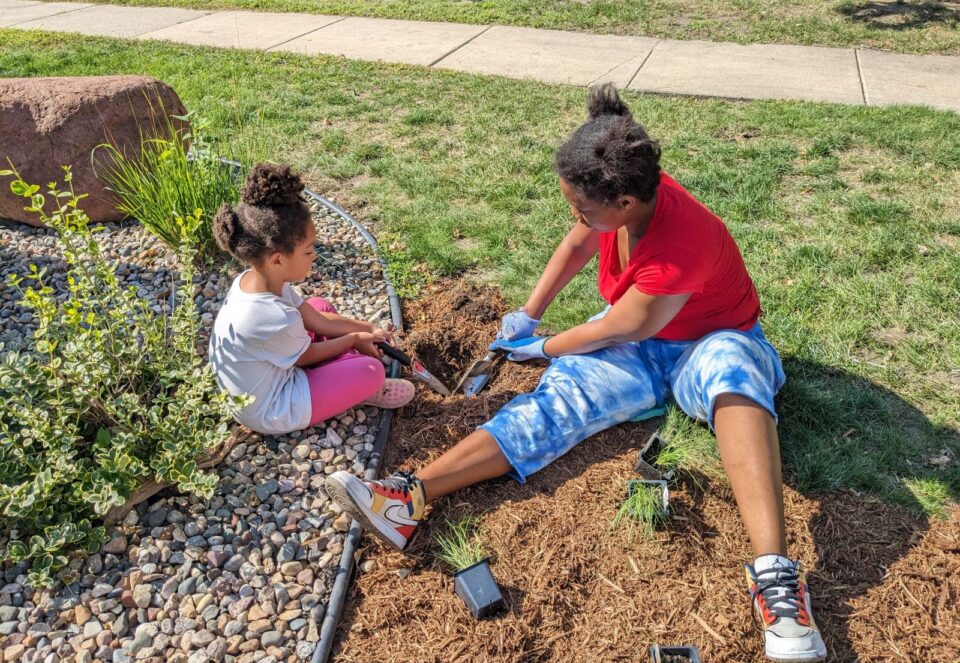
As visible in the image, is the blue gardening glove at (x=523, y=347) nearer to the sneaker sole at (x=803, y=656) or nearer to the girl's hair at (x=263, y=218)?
the girl's hair at (x=263, y=218)

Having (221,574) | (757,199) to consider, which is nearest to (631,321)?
(221,574)

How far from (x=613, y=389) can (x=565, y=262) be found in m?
0.63

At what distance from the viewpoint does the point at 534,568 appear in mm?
2426

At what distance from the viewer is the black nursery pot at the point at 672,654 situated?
2.12 metres

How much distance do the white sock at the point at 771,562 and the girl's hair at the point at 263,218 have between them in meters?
1.83

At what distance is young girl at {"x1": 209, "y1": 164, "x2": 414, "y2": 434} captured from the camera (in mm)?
2580

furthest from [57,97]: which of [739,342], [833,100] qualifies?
[833,100]

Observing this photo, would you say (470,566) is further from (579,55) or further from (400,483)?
(579,55)

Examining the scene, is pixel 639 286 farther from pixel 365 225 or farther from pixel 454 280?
pixel 365 225

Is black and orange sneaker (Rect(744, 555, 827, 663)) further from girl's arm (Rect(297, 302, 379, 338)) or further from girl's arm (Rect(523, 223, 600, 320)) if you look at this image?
girl's arm (Rect(297, 302, 379, 338))

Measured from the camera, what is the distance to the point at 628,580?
2379 mm

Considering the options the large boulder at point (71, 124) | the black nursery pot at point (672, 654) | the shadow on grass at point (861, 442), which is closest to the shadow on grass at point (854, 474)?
the shadow on grass at point (861, 442)

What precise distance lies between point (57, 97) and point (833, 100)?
5.40 metres

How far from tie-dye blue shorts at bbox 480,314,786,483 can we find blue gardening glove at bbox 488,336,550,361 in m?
0.16
